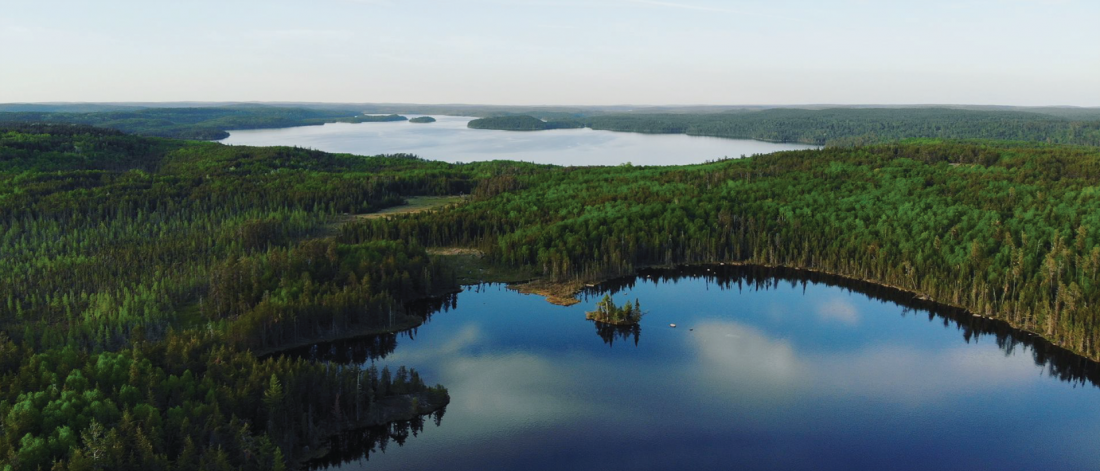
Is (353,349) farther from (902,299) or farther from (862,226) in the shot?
(862,226)

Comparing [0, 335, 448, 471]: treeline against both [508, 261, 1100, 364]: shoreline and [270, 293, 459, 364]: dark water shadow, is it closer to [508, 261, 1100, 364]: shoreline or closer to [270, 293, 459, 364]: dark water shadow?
[270, 293, 459, 364]: dark water shadow

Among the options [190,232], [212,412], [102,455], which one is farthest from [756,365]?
[190,232]

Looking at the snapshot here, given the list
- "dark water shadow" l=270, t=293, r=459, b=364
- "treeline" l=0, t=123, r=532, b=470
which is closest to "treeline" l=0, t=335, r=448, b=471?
"treeline" l=0, t=123, r=532, b=470

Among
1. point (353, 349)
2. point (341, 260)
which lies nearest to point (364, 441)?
point (353, 349)

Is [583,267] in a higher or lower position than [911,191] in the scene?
lower

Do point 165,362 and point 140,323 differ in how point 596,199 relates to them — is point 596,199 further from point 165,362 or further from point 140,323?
point 165,362

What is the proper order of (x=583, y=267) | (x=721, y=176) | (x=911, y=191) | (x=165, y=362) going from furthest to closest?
(x=721, y=176)
(x=911, y=191)
(x=583, y=267)
(x=165, y=362)
